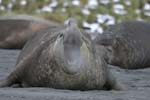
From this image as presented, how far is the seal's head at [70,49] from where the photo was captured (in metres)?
5.45

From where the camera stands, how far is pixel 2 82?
20.5 ft

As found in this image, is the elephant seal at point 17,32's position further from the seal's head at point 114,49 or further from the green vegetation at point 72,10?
the green vegetation at point 72,10

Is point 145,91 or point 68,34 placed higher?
point 68,34

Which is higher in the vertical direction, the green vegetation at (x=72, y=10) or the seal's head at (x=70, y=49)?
the seal's head at (x=70, y=49)

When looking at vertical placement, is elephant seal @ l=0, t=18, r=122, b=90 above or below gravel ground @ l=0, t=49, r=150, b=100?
above

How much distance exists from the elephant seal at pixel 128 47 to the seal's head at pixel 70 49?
3.16 meters

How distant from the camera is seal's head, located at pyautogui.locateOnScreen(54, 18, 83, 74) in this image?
17.9 ft

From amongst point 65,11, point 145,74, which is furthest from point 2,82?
point 65,11

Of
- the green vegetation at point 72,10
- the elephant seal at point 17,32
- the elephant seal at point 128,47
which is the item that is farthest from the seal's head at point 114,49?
the green vegetation at point 72,10

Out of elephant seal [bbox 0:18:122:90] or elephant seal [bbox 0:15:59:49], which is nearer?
elephant seal [bbox 0:18:122:90]

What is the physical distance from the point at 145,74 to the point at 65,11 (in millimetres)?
8597

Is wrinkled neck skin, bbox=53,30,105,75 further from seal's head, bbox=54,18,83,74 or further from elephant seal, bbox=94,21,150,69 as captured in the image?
elephant seal, bbox=94,21,150,69

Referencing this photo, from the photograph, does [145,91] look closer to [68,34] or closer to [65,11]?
[68,34]

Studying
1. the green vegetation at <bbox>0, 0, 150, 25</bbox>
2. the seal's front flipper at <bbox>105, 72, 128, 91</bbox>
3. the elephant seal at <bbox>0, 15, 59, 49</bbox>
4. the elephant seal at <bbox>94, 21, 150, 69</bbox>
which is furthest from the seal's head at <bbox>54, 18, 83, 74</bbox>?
the green vegetation at <bbox>0, 0, 150, 25</bbox>
